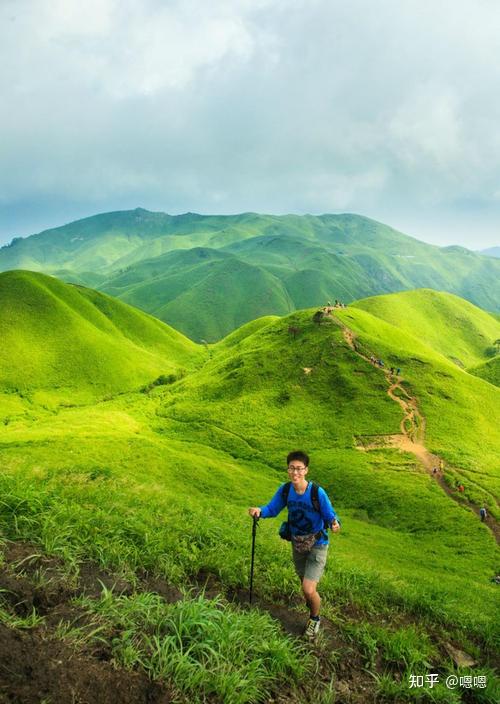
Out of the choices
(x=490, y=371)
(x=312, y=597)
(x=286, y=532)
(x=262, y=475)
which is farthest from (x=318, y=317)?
(x=312, y=597)

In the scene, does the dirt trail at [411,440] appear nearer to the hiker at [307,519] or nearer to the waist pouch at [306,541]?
the hiker at [307,519]

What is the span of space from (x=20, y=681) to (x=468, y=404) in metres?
74.5

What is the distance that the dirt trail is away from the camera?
144ft

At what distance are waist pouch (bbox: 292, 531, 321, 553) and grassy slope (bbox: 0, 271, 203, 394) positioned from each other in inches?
3874

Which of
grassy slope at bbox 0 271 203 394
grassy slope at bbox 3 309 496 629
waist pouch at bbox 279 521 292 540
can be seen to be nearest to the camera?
waist pouch at bbox 279 521 292 540

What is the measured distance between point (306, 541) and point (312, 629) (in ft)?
5.61

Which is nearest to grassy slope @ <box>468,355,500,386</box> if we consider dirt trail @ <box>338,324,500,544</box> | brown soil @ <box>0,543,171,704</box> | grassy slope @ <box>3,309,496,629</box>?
grassy slope @ <box>3,309,496,629</box>

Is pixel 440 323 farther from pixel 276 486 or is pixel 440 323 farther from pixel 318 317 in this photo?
pixel 276 486

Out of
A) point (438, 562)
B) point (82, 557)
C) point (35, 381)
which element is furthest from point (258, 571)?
point (35, 381)

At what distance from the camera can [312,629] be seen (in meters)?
8.70

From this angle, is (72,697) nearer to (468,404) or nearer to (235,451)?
(235,451)

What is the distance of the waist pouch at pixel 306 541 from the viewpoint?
9.27 meters

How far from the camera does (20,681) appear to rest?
5.15m

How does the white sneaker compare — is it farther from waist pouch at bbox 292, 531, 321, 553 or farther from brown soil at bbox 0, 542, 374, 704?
waist pouch at bbox 292, 531, 321, 553
